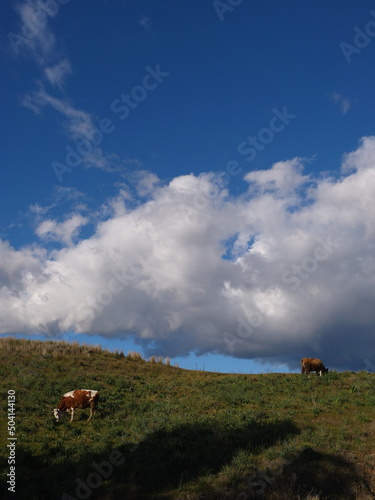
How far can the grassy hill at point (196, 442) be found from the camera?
12.9 metres

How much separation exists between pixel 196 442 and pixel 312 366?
22.5 m

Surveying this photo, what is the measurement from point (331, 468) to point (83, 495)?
848 cm

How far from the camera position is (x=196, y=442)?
16406mm

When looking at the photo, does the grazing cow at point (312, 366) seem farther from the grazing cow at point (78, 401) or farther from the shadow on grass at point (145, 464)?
the grazing cow at point (78, 401)

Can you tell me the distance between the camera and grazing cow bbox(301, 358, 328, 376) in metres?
35.8

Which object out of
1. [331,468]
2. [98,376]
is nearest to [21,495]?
[331,468]

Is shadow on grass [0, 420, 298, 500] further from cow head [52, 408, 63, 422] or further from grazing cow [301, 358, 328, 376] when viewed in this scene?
grazing cow [301, 358, 328, 376]

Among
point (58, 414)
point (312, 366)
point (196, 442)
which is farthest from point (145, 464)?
point (312, 366)

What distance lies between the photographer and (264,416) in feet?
67.2

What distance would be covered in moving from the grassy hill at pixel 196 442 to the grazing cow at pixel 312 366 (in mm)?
4869

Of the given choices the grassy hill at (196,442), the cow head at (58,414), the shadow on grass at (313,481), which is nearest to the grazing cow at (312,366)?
the grassy hill at (196,442)

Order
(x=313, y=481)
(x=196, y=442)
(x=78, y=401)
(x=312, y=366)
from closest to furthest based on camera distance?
(x=313, y=481)
(x=196, y=442)
(x=78, y=401)
(x=312, y=366)

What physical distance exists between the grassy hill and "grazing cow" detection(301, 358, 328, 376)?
16.0 feet

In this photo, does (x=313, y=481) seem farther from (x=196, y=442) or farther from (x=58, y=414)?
(x=58, y=414)
